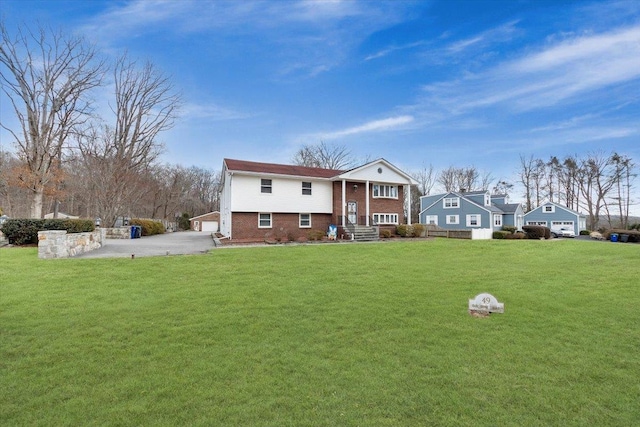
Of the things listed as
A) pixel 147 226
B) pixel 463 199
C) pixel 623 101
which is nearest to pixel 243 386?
pixel 623 101

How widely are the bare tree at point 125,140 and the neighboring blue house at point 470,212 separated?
110 ft

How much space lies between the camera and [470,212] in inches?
1484

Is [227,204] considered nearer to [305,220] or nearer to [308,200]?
[305,220]

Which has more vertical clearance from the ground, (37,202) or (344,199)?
(344,199)

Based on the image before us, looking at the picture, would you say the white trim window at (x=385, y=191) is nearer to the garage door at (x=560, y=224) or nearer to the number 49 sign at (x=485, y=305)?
the number 49 sign at (x=485, y=305)

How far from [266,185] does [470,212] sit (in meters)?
27.6

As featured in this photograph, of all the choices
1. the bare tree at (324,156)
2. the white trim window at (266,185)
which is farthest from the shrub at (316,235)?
the bare tree at (324,156)

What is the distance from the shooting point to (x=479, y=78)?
17.1m

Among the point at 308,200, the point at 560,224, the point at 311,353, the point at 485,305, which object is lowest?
the point at 311,353

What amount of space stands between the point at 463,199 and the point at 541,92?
22.2 metres

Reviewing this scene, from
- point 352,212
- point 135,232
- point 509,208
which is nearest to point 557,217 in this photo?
point 509,208

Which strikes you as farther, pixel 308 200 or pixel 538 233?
pixel 538 233

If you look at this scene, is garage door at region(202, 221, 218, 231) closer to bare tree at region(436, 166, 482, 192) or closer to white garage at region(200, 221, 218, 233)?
white garage at region(200, 221, 218, 233)

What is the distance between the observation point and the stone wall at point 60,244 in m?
11.0
